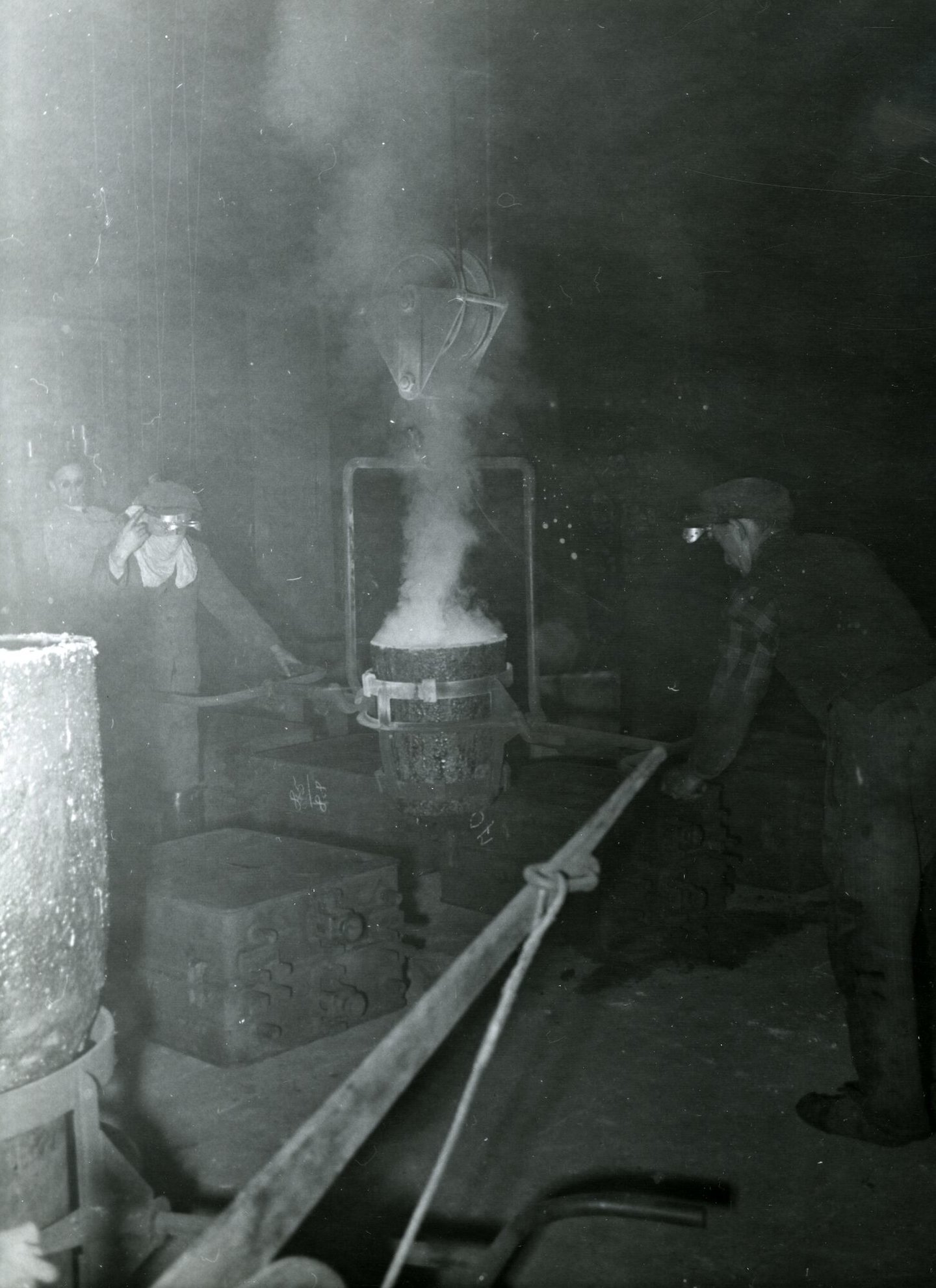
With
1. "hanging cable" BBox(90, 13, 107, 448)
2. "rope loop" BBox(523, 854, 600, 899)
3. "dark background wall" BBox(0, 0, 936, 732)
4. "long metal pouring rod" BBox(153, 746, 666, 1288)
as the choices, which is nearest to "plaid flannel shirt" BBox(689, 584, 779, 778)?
"rope loop" BBox(523, 854, 600, 899)

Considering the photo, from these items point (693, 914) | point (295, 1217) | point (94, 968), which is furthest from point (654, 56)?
point (295, 1217)

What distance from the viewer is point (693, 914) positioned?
4.96m

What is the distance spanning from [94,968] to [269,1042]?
2.10 meters

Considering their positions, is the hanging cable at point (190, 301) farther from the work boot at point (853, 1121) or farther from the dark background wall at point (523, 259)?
the work boot at point (853, 1121)

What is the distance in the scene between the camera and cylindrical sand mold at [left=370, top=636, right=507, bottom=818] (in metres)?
3.74

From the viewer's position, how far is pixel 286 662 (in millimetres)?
5270

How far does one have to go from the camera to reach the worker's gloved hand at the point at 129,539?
5.75 metres

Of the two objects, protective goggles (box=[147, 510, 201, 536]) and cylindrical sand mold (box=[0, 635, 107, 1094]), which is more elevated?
protective goggles (box=[147, 510, 201, 536])

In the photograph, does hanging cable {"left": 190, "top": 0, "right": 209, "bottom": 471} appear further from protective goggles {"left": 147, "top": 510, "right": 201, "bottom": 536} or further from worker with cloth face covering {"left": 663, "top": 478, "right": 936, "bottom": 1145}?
worker with cloth face covering {"left": 663, "top": 478, "right": 936, "bottom": 1145}

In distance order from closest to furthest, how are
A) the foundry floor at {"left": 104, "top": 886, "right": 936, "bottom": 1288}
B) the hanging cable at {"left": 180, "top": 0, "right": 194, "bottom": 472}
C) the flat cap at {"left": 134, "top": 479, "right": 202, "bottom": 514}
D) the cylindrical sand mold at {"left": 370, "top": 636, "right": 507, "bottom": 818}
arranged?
the foundry floor at {"left": 104, "top": 886, "right": 936, "bottom": 1288} < the cylindrical sand mold at {"left": 370, "top": 636, "right": 507, "bottom": 818} < the flat cap at {"left": 134, "top": 479, "right": 202, "bottom": 514} < the hanging cable at {"left": 180, "top": 0, "right": 194, "bottom": 472}

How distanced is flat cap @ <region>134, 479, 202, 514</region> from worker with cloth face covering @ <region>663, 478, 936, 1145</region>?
→ 11.2 ft

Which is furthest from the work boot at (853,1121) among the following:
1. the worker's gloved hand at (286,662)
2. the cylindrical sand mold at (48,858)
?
the worker's gloved hand at (286,662)

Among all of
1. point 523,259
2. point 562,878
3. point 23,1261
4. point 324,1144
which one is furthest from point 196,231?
point 324,1144

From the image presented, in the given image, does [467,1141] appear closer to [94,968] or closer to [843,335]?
[94,968]
